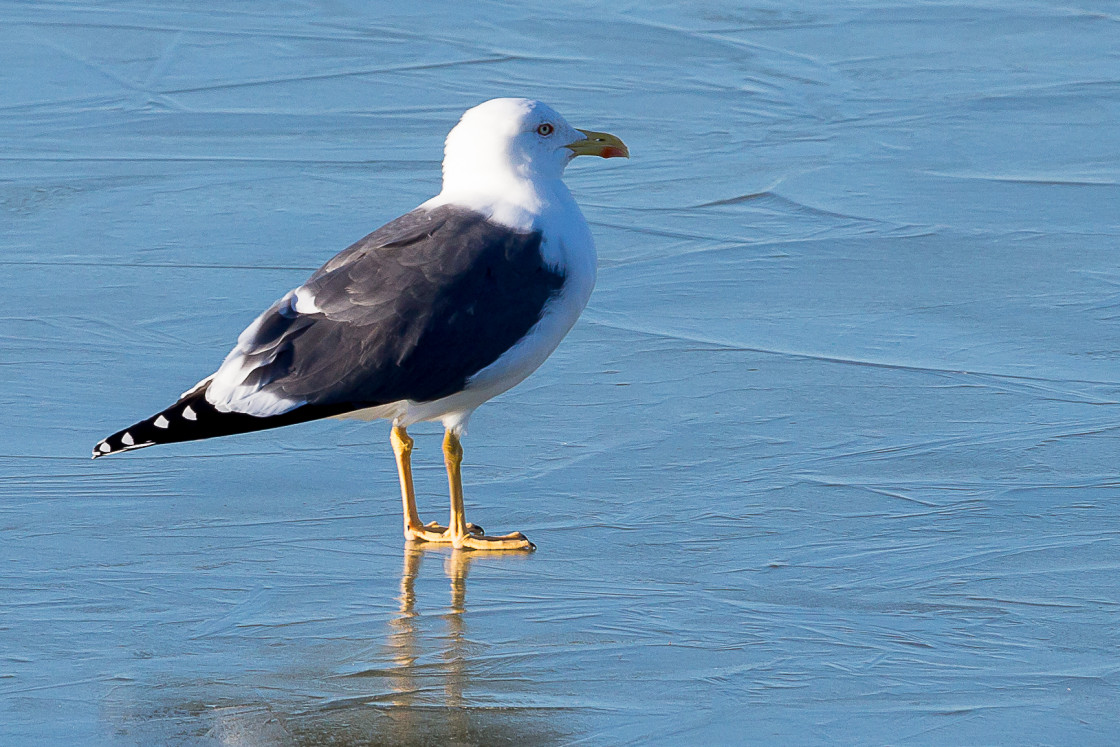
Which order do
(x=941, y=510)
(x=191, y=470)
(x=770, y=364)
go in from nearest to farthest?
(x=941, y=510) → (x=191, y=470) → (x=770, y=364)

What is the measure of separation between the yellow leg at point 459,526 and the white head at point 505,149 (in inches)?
28.8

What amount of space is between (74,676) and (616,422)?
2.23 meters

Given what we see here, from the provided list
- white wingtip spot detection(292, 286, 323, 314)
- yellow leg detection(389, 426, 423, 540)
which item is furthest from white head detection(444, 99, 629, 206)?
yellow leg detection(389, 426, 423, 540)

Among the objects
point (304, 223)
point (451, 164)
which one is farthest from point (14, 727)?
point (304, 223)

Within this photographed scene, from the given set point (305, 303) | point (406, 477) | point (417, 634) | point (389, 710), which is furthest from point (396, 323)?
point (389, 710)

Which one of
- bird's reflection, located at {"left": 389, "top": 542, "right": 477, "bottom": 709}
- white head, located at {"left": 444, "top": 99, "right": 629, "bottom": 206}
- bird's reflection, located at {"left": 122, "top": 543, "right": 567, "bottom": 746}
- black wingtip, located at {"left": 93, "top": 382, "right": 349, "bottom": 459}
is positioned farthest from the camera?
white head, located at {"left": 444, "top": 99, "right": 629, "bottom": 206}

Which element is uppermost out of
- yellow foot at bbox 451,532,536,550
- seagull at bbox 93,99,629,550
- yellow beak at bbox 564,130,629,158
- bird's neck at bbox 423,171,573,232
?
yellow beak at bbox 564,130,629,158

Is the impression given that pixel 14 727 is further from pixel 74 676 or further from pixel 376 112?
pixel 376 112

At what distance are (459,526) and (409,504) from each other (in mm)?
157

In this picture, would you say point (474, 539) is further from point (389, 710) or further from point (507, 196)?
point (389, 710)

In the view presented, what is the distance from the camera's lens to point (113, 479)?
17.6ft

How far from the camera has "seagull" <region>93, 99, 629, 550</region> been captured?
4.89m

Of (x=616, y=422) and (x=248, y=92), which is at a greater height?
(x=248, y=92)

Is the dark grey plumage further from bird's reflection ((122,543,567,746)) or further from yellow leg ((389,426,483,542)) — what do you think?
bird's reflection ((122,543,567,746))
